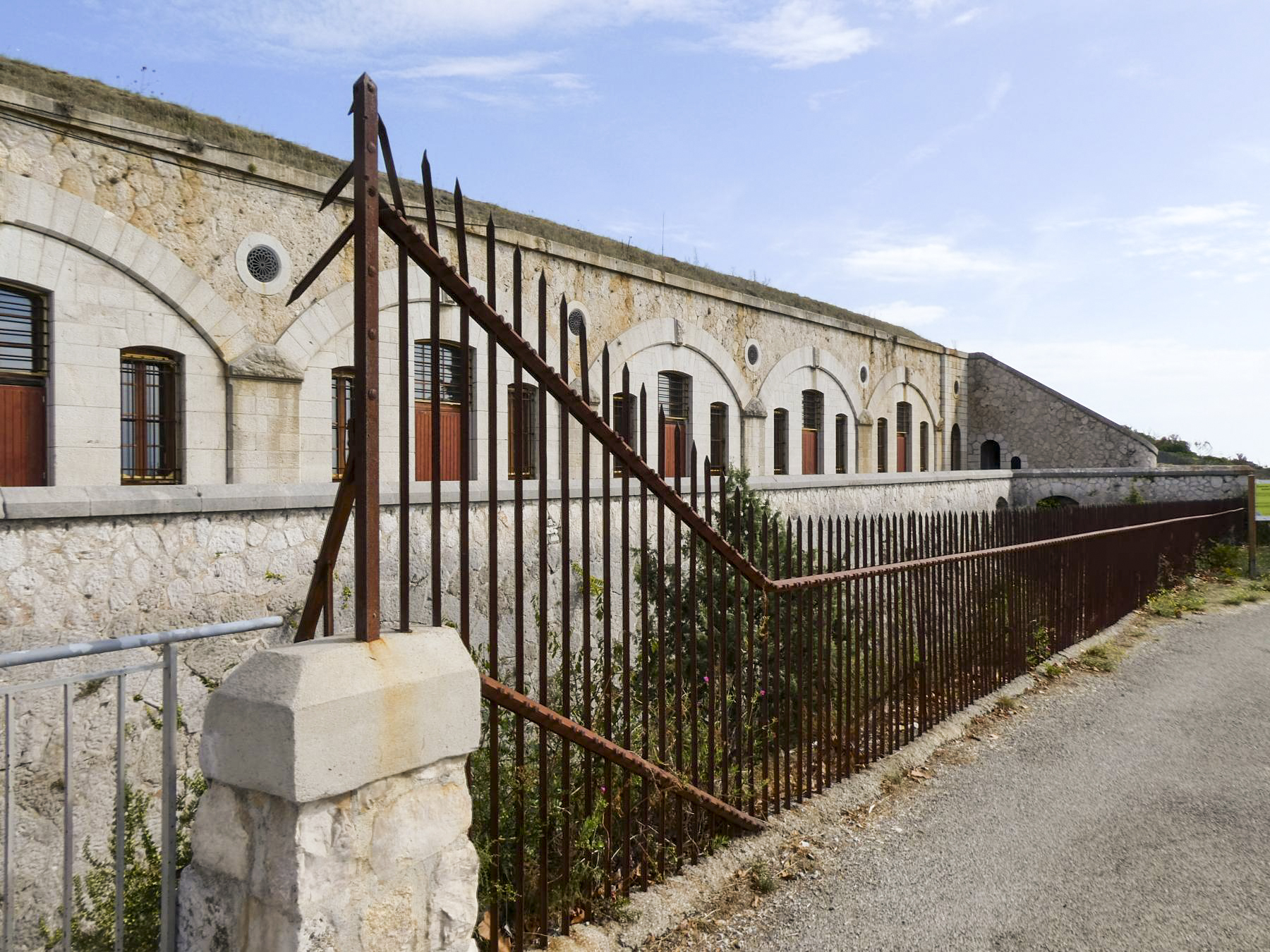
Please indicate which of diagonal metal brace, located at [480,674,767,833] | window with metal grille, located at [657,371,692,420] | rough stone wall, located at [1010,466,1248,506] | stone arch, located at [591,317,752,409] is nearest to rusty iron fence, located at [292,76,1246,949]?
diagonal metal brace, located at [480,674,767,833]

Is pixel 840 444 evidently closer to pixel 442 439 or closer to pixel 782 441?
pixel 782 441

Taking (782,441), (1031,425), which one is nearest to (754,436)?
(782,441)

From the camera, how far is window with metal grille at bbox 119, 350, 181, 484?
8.90 m

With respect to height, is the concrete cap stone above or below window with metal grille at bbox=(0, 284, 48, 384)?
below

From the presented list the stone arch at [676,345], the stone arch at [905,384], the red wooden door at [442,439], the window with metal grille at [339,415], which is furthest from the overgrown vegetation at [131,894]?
the stone arch at [905,384]

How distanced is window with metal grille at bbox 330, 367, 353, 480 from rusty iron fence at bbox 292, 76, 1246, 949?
11.3 feet

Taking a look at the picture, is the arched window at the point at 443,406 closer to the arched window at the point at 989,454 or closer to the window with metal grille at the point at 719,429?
the window with metal grille at the point at 719,429

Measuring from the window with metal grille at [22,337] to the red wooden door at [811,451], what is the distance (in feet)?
50.8

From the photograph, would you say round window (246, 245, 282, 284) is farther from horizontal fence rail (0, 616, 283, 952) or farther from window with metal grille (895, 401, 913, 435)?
window with metal grille (895, 401, 913, 435)

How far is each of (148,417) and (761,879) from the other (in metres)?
8.06

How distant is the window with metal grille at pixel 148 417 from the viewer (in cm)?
→ 890

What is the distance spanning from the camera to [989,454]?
97.3ft

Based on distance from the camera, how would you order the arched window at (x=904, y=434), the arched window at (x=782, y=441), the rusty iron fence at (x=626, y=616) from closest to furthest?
the rusty iron fence at (x=626, y=616), the arched window at (x=782, y=441), the arched window at (x=904, y=434)

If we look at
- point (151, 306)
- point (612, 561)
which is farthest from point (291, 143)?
point (612, 561)
